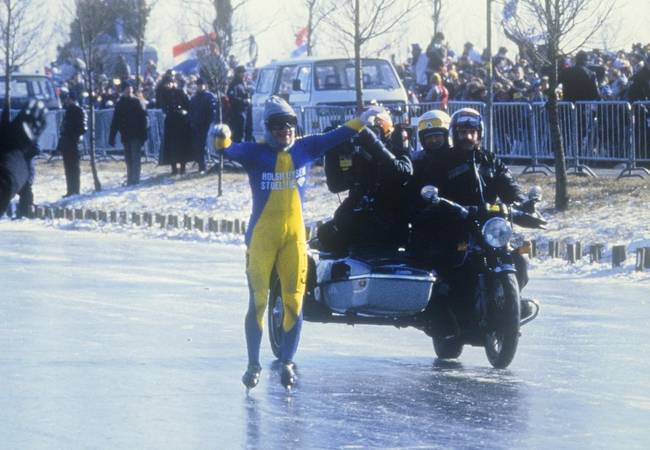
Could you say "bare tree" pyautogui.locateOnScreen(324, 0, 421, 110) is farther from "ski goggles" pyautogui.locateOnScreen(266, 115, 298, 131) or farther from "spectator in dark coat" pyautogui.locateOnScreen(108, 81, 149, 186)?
"ski goggles" pyautogui.locateOnScreen(266, 115, 298, 131)

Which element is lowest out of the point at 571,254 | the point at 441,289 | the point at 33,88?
the point at 571,254

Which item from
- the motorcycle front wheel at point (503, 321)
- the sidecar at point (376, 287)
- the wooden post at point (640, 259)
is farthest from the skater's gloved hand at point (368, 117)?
the wooden post at point (640, 259)

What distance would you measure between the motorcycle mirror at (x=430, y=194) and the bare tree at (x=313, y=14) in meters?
21.3

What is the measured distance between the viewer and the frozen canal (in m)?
9.34

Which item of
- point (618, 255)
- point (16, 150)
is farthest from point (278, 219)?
point (618, 255)

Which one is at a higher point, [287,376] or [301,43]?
[301,43]

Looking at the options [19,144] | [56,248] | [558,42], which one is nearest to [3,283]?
[56,248]

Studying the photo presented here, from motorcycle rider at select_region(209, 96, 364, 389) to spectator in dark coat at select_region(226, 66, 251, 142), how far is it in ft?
75.1

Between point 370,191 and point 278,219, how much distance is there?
4.20 ft

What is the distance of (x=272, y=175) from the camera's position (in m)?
11.0

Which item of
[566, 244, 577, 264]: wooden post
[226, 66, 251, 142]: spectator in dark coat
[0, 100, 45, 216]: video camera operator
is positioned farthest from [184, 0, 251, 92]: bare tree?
[0, 100, 45, 216]: video camera operator

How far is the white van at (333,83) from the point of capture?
108 feet

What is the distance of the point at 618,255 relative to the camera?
61.8ft

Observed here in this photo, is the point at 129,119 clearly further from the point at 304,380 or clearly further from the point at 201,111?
the point at 304,380
